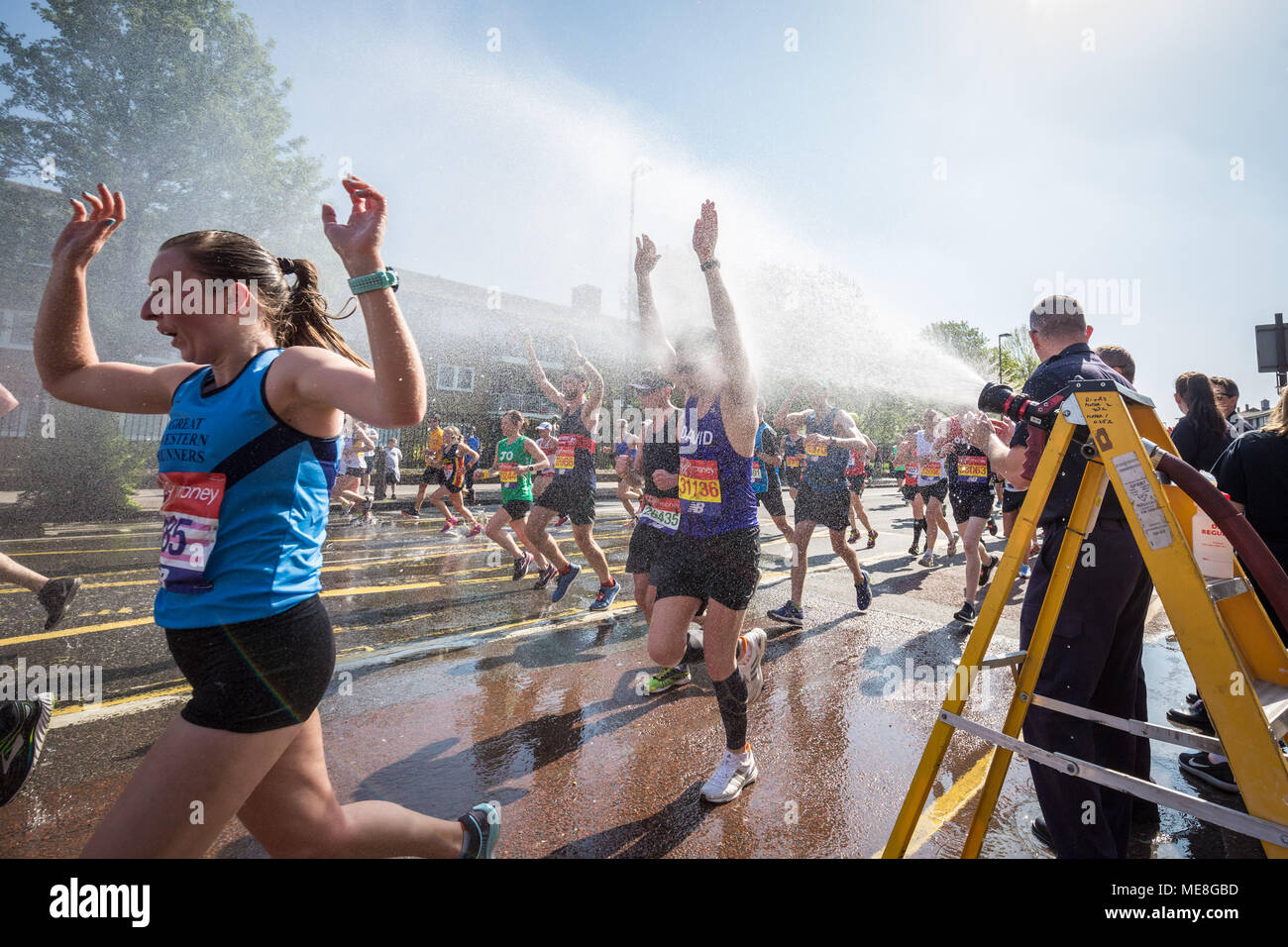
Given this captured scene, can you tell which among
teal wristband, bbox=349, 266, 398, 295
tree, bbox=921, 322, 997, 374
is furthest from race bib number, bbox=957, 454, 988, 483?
tree, bbox=921, 322, 997, 374

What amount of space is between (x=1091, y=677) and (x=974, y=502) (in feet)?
16.3

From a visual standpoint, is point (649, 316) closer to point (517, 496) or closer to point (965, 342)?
point (517, 496)

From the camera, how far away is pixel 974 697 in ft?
14.1

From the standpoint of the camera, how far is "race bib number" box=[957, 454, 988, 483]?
6633 mm

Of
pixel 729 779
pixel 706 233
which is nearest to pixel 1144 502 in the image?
pixel 706 233

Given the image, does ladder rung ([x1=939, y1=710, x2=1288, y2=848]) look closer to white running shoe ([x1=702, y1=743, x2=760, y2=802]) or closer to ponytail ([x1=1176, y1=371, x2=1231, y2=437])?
white running shoe ([x1=702, y1=743, x2=760, y2=802])

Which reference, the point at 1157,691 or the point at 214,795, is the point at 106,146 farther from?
the point at 1157,691

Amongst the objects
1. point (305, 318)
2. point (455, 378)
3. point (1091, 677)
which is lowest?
point (1091, 677)

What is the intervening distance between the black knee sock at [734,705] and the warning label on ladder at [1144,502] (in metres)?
1.78

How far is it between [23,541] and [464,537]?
574 cm

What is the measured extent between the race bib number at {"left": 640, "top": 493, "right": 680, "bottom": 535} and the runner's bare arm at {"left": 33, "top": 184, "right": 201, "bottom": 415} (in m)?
2.17

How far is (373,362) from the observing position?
132 centimetres

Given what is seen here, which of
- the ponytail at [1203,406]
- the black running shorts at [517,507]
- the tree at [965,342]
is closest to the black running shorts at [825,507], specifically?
the ponytail at [1203,406]
